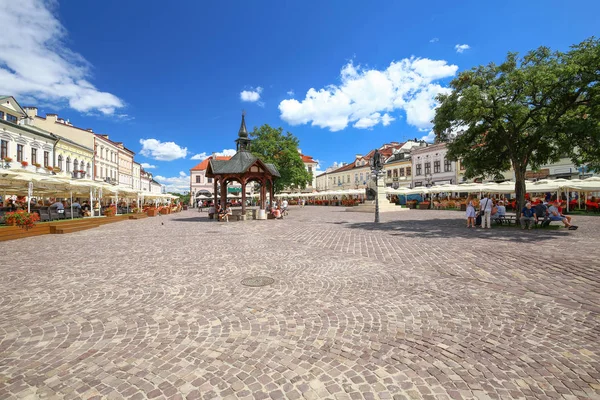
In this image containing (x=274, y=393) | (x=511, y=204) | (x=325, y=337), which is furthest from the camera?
(x=511, y=204)

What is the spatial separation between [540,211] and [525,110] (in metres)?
4.94

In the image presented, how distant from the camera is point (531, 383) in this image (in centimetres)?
276

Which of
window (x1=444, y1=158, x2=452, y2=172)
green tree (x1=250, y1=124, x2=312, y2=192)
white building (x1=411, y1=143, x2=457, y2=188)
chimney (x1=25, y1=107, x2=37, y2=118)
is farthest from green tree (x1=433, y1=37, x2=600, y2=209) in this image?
chimney (x1=25, y1=107, x2=37, y2=118)

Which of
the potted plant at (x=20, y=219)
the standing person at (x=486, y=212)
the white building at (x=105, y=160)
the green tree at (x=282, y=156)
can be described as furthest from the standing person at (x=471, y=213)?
the white building at (x=105, y=160)

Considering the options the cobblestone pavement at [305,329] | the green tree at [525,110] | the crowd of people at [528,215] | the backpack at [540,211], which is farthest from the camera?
the backpack at [540,211]

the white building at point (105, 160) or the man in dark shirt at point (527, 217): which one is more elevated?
the white building at point (105, 160)

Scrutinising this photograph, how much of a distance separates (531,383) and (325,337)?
6.86 feet

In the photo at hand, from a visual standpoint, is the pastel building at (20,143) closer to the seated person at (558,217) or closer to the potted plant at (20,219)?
the potted plant at (20,219)

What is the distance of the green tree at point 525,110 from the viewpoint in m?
12.2

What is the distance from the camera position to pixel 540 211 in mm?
14117

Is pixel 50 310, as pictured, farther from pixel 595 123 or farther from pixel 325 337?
pixel 595 123

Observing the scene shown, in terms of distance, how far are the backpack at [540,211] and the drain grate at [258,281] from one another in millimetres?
14660

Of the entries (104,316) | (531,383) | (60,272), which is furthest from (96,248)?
(531,383)

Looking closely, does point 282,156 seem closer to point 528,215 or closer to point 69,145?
point 69,145
